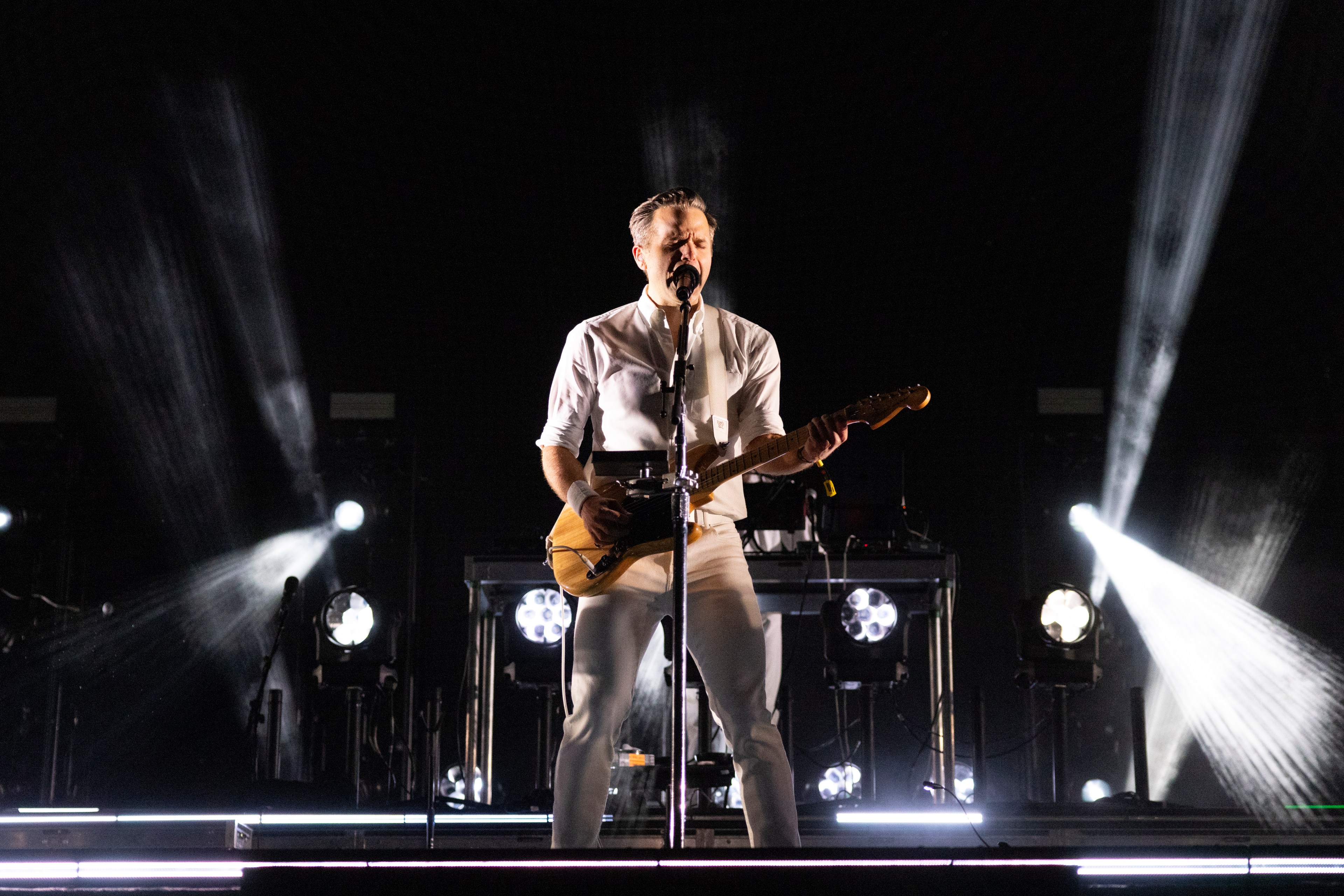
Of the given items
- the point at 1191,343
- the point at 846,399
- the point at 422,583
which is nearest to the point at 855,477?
the point at 846,399

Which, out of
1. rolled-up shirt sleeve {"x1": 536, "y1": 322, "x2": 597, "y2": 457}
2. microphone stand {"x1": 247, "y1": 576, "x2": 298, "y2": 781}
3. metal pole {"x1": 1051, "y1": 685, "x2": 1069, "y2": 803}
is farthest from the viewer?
metal pole {"x1": 1051, "y1": 685, "x2": 1069, "y2": 803}

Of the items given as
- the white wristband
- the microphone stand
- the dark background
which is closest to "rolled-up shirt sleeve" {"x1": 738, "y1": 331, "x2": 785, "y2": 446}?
the white wristband

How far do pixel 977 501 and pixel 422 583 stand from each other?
3382mm

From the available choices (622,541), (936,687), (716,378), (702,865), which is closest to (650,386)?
(716,378)

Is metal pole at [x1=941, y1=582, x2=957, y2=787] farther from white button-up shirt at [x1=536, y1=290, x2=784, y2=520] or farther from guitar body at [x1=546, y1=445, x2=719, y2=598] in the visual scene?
guitar body at [x1=546, y1=445, x2=719, y2=598]

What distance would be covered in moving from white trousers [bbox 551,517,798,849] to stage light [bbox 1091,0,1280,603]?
4.43 m

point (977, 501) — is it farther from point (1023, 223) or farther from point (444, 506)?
point (444, 506)

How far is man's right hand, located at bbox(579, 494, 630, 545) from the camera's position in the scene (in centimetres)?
328

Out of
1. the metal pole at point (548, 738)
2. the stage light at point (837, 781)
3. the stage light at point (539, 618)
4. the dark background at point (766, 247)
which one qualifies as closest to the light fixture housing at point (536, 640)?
the stage light at point (539, 618)

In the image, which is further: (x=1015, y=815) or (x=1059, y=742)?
(x=1059, y=742)

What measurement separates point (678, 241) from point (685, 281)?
270 mm

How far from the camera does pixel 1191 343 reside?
749 cm

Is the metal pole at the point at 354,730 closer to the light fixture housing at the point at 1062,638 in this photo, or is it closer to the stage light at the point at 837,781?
the stage light at the point at 837,781

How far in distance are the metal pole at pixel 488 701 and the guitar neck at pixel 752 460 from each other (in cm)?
288
